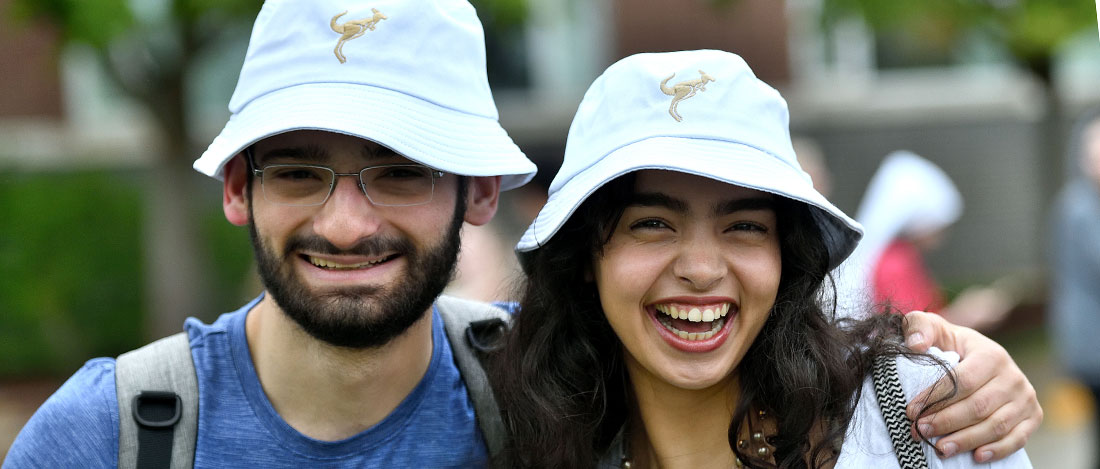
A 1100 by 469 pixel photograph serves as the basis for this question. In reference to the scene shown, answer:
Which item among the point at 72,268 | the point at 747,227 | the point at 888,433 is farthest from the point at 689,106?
the point at 72,268

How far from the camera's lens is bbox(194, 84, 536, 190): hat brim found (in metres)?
2.56

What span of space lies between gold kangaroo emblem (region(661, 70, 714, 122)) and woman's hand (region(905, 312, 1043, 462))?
758mm

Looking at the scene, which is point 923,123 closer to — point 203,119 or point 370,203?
point 203,119

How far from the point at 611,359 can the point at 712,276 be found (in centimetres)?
48

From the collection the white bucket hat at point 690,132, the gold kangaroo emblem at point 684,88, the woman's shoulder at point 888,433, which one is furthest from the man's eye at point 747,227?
the woman's shoulder at point 888,433

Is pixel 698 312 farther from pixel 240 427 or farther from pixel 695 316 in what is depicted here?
pixel 240 427

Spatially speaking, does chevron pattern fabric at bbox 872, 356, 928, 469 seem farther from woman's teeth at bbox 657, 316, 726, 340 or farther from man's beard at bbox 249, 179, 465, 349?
man's beard at bbox 249, 179, 465, 349

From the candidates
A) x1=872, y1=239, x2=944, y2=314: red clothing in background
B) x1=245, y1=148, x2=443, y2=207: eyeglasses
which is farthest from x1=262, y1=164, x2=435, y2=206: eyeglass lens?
x1=872, y1=239, x2=944, y2=314: red clothing in background

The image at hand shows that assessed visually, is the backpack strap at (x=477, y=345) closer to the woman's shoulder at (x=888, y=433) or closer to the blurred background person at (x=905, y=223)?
the woman's shoulder at (x=888, y=433)

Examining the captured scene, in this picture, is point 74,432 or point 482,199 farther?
point 482,199

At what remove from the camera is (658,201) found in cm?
252


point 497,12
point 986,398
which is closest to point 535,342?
point 986,398

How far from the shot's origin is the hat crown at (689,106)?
2.47 metres

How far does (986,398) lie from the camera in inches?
94.8
